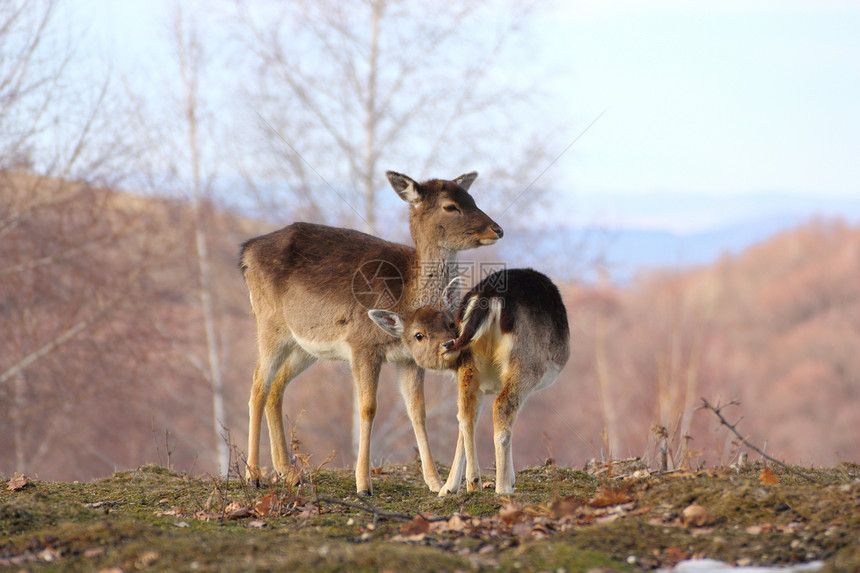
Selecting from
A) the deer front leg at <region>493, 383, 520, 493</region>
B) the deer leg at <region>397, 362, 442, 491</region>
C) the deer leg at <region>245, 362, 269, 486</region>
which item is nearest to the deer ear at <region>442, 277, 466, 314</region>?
the deer leg at <region>397, 362, 442, 491</region>

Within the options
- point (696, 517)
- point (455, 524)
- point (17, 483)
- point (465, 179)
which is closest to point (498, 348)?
point (455, 524)

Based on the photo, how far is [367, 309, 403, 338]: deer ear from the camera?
24.6 feet

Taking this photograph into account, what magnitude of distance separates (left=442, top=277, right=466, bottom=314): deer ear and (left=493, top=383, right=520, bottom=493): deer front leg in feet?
4.38

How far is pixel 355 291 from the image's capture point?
26.5 feet

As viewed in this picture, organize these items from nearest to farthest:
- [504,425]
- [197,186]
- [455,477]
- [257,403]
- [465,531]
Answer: [465,531], [504,425], [455,477], [257,403], [197,186]

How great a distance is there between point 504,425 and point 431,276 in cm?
191

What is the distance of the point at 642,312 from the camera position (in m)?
45.3

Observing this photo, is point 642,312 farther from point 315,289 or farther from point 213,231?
point 315,289

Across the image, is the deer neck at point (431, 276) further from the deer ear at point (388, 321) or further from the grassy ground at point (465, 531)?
the grassy ground at point (465, 531)

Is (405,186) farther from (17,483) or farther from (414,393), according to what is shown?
(17,483)

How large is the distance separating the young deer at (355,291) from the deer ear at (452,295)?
3.5 inches

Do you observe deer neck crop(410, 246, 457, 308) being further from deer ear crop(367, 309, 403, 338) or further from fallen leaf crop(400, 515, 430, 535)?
fallen leaf crop(400, 515, 430, 535)

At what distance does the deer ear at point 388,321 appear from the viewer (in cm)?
750

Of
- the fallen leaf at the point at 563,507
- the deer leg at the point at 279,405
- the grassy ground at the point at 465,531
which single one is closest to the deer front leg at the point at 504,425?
the grassy ground at the point at 465,531
